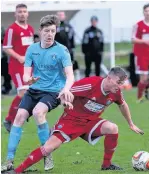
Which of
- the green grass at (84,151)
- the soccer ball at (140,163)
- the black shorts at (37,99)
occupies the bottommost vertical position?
the green grass at (84,151)

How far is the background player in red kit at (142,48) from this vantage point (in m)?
14.7

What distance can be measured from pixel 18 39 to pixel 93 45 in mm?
8763

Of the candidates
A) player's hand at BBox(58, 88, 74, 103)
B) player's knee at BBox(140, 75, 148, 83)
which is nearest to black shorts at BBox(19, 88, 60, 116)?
player's hand at BBox(58, 88, 74, 103)

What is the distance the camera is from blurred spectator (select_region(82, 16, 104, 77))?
1959 centimetres

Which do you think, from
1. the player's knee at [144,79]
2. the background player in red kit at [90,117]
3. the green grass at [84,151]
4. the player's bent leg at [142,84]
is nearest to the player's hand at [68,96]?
the background player in red kit at [90,117]

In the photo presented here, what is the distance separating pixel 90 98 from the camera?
7500mm

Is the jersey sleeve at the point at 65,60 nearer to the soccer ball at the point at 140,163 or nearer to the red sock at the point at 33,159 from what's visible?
the red sock at the point at 33,159

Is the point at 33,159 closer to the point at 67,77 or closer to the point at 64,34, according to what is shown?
the point at 67,77

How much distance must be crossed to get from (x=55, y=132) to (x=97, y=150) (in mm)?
1899

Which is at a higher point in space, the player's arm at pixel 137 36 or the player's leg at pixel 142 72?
the player's arm at pixel 137 36

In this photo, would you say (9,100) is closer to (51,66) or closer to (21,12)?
(21,12)

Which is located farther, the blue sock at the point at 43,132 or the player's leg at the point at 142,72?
the player's leg at the point at 142,72

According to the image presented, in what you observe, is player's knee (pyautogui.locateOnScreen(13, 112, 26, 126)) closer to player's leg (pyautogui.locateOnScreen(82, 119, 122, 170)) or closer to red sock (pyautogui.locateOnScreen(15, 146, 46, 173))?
red sock (pyautogui.locateOnScreen(15, 146, 46, 173))

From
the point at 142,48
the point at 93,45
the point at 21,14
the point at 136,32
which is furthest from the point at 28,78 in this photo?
the point at 93,45
